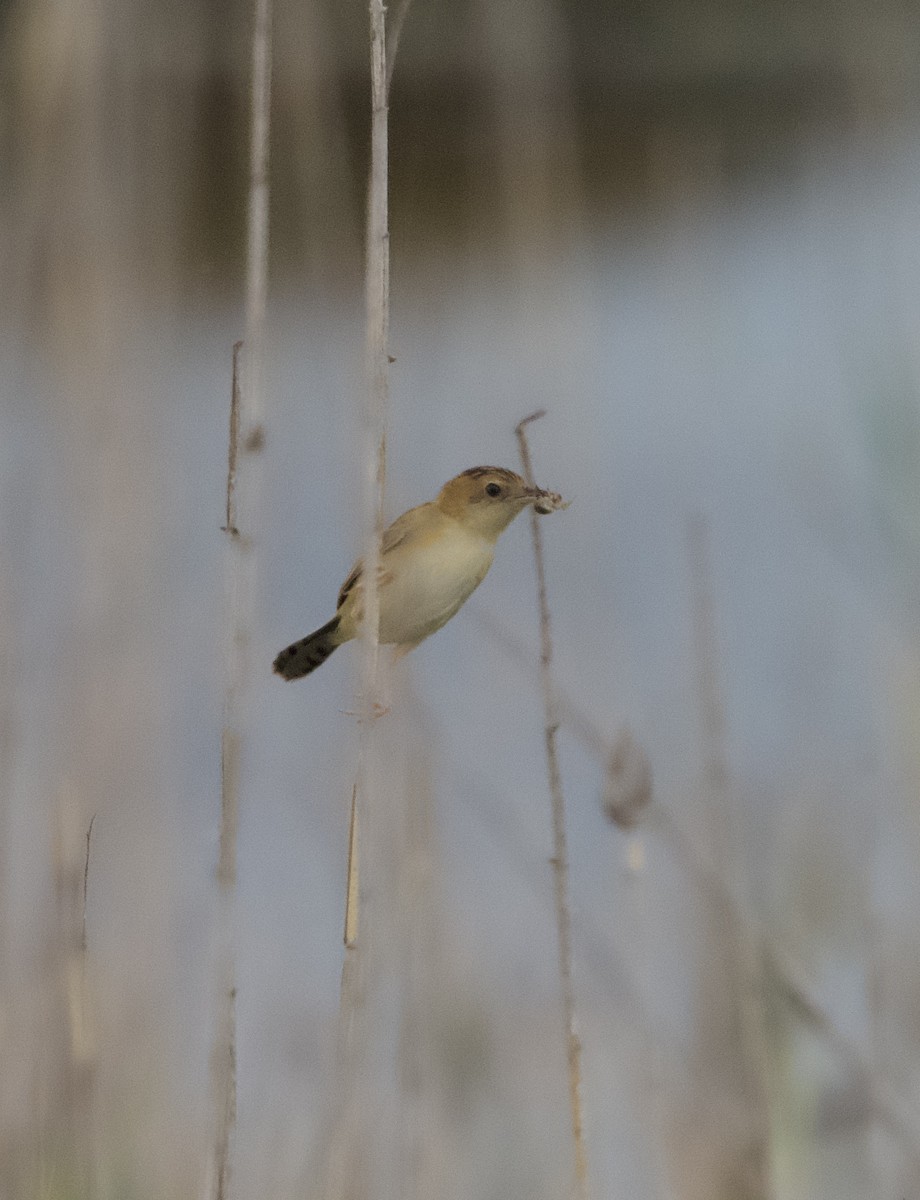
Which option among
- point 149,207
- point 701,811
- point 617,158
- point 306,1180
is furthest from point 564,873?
point 617,158

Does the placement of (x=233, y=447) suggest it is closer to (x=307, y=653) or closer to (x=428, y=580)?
(x=428, y=580)

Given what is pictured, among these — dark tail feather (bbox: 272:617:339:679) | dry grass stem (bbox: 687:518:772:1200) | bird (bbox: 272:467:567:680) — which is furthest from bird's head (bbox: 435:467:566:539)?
dry grass stem (bbox: 687:518:772:1200)

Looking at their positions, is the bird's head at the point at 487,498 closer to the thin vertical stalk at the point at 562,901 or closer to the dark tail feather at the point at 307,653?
the dark tail feather at the point at 307,653

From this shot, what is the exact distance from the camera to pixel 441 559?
130 centimetres

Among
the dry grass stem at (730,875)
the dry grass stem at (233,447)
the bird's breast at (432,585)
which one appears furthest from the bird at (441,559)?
the dry grass stem at (233,447)

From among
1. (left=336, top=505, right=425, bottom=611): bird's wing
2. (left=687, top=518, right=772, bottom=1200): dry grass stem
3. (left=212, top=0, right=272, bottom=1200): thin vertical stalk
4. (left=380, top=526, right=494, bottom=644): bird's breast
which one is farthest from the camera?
(left=336, top=505, right=425, bottom=611): bird's wing

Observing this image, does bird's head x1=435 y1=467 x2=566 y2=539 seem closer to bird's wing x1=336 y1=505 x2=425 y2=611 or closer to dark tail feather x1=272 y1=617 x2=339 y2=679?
bird's wing x1=336 y1=505 x2=425 y2=611

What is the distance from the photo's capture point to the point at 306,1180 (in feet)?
3.34

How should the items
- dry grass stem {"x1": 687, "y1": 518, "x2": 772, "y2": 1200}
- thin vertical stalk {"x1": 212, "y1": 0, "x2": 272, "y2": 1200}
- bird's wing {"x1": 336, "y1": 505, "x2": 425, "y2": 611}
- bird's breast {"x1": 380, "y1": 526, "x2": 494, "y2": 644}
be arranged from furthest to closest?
bird's wing {"x1": 336, "y1": 505, "x2": 425, "y2": 611} → bird's breast {"x1": 380, "y1": 526, "x2": 494, "y2": 644} → dry grass stem {"x1": 687, "y1": 518, "x2": 772, "y2": 1200} → thin vertical stalk {"x1": 212, "y1": 0, "x2": 272, "y2": 1200}

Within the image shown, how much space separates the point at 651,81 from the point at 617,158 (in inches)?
11.9

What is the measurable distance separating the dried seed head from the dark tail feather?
69 centimetres

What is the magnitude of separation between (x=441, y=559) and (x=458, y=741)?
0.79ft

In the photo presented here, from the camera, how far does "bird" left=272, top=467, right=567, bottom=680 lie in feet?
4.21

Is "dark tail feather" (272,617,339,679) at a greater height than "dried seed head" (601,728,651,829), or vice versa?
"dark tail feather" (272,617,339,679)
